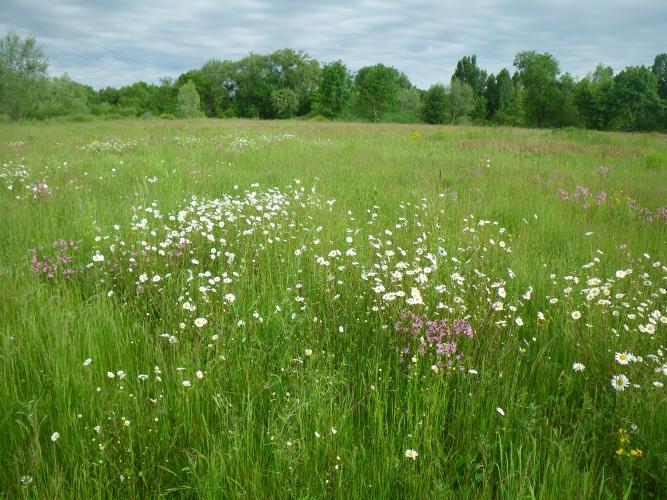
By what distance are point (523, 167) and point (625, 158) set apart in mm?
4635

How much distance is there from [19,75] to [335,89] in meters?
39.2

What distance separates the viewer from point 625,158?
12617 mm

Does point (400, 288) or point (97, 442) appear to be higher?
point (400, 288)

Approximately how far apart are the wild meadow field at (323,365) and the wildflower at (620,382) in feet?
0.06

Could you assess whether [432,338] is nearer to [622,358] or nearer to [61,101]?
[622,358]

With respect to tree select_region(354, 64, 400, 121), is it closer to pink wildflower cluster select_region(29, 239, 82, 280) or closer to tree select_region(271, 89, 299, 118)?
tree select_region(271, 89, 299, 118)

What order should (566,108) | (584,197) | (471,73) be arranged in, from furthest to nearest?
(471,73)
(566,108)
(584,197)

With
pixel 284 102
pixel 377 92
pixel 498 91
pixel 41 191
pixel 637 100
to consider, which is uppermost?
pixel 498 91

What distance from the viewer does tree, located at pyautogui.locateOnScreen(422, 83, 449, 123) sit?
70.8 meters

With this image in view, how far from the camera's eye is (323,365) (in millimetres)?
2682

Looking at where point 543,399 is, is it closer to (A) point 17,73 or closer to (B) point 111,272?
(B) point 111,272

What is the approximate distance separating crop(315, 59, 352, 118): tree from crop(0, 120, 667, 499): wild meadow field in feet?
204

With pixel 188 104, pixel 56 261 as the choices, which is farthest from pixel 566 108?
pixel 56 261

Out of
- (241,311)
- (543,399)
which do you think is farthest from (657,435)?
(241,311)
